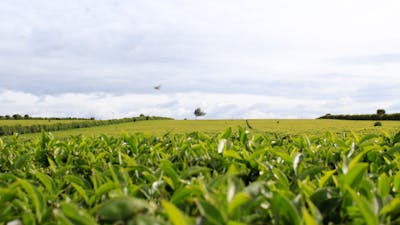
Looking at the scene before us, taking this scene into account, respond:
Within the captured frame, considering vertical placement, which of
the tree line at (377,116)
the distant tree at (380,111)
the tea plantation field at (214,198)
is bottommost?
the tea plantation field at (214,198)

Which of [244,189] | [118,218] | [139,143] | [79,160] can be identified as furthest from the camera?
[139,143]

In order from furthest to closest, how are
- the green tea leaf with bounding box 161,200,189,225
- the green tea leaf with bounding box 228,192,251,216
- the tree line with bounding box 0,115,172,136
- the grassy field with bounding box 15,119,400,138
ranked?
the tree line with bounding box 0,115,172,136, the grassy field with bounding box 15,119,400,138, the green tea leaf with bounding box 228,192,251,216, the green tea leaf with bounding box 161,200,189,225

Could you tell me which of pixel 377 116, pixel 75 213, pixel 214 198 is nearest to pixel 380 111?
pixel 377 116

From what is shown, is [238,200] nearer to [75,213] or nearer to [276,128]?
[75,213]

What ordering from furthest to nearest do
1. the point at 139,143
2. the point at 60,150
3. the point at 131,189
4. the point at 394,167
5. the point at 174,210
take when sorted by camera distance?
the point at 139,143 → the point at 60,150 → the point at 394,167 → the point at 131,189 → the point at 174,210

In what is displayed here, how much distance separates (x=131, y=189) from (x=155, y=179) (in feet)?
0.66

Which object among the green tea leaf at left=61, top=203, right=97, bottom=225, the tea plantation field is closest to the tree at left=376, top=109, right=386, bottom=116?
the tea plantation field

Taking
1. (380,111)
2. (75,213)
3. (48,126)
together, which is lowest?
(75,213)

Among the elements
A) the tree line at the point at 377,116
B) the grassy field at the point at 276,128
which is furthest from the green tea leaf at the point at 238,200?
the tree line at the point at 377,116

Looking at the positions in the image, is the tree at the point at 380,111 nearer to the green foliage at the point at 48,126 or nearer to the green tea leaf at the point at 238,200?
the green foliage at the point at 48,126

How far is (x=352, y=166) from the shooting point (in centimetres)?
151

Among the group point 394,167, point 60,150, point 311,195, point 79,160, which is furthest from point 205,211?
point 60,150

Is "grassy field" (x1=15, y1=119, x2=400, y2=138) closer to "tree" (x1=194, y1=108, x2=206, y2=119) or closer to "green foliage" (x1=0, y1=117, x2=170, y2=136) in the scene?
"green foliage" (x1=0, y1=117, x2=170, y2=136)

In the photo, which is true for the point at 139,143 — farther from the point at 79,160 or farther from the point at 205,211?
the point at 205,211
